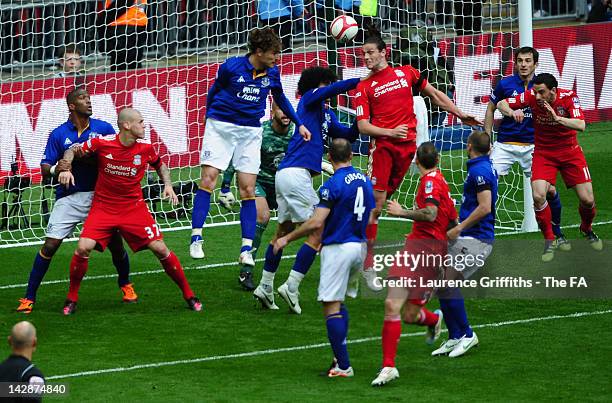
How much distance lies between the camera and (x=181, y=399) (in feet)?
28.2

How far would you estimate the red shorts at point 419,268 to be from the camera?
9.10m

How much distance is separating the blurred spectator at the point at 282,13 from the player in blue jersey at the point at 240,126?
4.67m

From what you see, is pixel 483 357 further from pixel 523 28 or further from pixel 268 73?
pixel 523 28

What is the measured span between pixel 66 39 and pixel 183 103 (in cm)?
193

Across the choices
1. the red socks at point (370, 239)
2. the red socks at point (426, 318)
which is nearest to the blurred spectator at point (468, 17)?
the red socks at point (370, 239)

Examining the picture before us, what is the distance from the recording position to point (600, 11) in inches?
868

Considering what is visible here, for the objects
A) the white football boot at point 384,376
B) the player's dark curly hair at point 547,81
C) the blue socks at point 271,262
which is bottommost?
the white football boot at point 384,376

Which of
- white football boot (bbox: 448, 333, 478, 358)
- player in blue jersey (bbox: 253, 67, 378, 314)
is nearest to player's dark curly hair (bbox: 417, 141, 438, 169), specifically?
white football boot (bbox: 448, 333, 478, 358)

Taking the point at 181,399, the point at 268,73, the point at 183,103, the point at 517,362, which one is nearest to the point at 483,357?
the point at 517,362

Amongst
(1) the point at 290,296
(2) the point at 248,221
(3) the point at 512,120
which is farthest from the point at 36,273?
(3) the point at 512,120

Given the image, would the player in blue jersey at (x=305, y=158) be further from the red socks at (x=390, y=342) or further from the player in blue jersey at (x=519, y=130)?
the red socks at (x=390, y=342)

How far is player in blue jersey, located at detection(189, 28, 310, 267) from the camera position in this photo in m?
12.3

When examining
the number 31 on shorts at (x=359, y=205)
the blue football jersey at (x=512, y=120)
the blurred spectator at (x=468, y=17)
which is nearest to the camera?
the number 31 on shorts at (x=359, y=205)

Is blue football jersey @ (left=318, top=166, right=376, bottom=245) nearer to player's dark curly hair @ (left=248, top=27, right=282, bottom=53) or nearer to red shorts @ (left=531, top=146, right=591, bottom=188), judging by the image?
player's dark curly hair @ (left=248, top=27, right=282, bottom=53)
